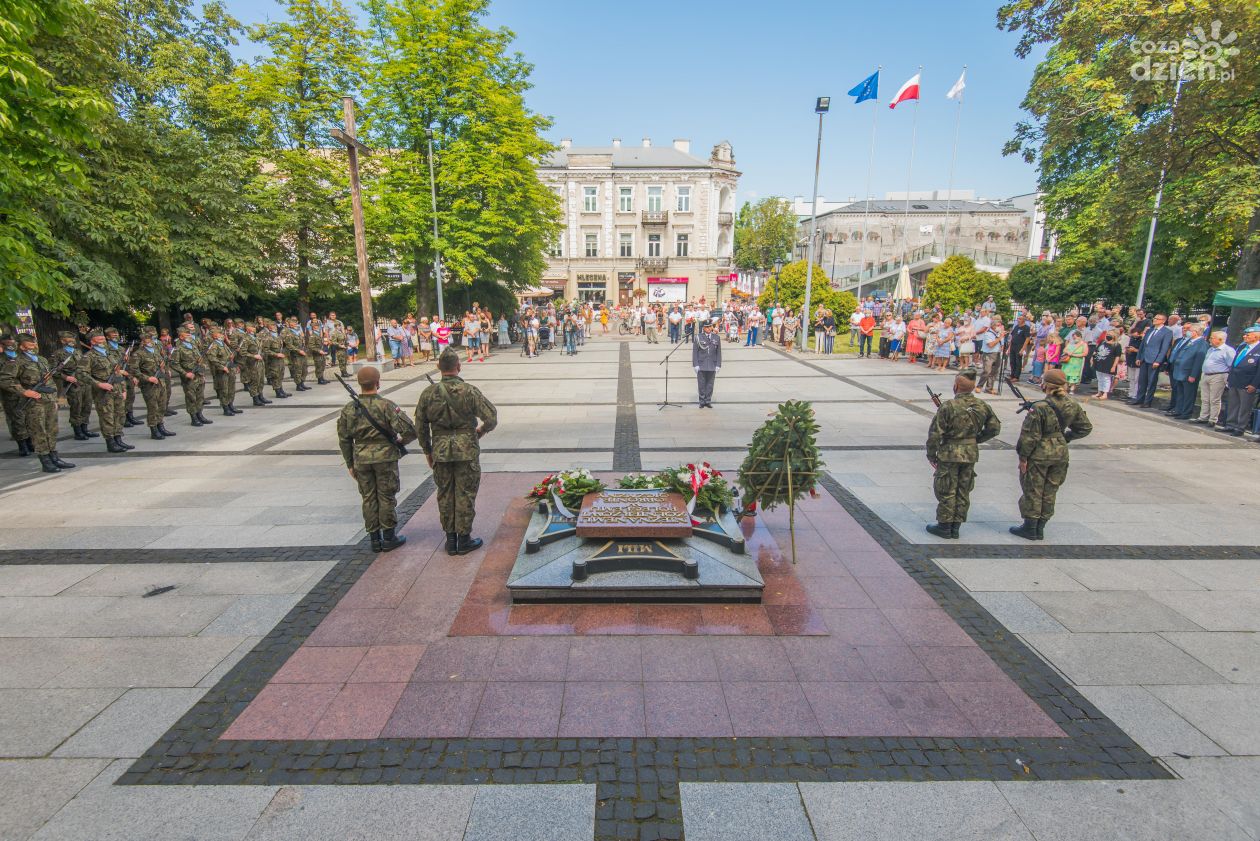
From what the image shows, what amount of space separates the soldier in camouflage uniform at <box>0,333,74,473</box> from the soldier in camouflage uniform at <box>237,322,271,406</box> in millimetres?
5122

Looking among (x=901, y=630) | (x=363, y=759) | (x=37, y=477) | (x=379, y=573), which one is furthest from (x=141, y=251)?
(x=901, y=630)

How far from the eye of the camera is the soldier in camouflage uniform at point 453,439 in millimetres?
6375

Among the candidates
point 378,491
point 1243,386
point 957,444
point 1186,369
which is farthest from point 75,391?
point 1186,369

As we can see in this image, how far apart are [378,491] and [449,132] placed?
25151 millimetres

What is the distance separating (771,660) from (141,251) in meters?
21.6

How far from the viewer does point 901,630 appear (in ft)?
17.2

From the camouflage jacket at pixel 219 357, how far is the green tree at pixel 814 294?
26.5 meters

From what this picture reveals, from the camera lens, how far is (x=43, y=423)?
9984 mm

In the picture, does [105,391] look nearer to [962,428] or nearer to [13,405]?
[13,405]

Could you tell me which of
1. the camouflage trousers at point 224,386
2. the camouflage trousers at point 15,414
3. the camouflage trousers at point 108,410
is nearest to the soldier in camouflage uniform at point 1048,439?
the camouflage trousers at point 108,410

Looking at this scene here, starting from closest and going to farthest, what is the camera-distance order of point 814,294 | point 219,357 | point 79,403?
point 79,403
point 219,357
point 814,294

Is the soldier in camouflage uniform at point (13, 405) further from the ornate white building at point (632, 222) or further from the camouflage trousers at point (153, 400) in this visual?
the ornate white building at point (632, 222)

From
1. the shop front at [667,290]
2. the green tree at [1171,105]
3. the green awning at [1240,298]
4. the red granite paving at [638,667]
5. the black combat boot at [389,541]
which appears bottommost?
the red granite paving at [638,667]

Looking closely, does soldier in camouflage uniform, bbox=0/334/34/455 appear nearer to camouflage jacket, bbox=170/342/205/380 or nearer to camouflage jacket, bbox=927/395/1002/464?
camouflage jacket, bbox=170/342/205/380
